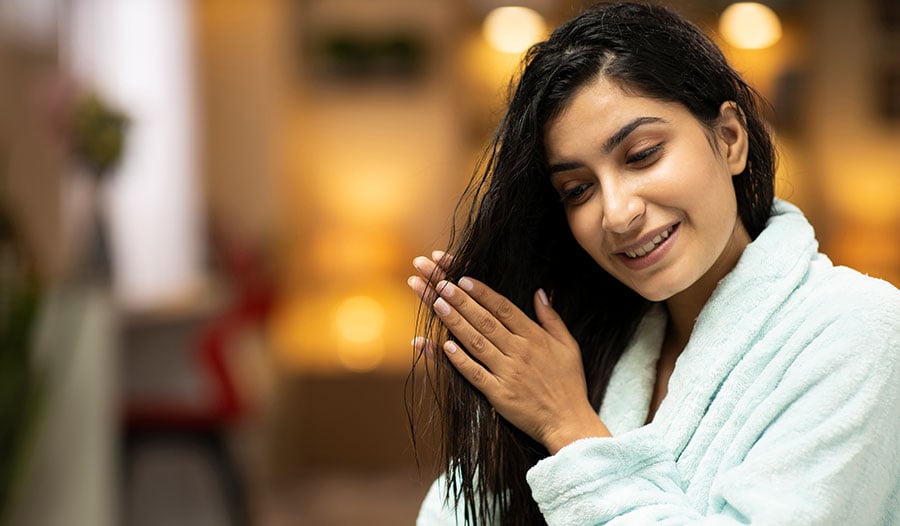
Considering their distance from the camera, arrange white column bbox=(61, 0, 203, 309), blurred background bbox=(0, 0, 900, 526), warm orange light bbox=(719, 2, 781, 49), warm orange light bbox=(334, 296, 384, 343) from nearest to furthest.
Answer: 1. white column bbox=(61, 0, 203, 309)
2. blurred background bbox=(0, 0, 900, 526)
3. warm orange light bbox=(719, 2, 781, 49)
4. warm orange light bbox=(334, 296, 384, 343)

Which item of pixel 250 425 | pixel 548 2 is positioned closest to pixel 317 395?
pixel 250 425

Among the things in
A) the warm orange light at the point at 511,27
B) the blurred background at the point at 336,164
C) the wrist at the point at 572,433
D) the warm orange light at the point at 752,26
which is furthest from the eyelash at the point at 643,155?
the warm orange light at the point at 511,27

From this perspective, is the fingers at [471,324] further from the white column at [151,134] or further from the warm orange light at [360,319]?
the warm orange light at [360,319]

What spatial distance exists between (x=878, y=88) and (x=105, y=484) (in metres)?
4.34

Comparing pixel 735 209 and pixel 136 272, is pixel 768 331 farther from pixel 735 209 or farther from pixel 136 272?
pixel 136 272

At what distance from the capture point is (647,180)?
3.36ft

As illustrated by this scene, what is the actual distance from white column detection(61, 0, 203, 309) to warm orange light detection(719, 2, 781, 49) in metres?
2.66

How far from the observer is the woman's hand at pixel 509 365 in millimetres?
1087

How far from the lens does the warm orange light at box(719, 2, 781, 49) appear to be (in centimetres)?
548

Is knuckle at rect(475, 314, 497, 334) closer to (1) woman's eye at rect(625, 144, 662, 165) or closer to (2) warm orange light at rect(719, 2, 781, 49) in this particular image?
(1) woman's eye at rect(625, 144, 662, 165)

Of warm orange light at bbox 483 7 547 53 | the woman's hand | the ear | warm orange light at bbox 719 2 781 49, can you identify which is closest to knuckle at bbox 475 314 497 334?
the woman's hand

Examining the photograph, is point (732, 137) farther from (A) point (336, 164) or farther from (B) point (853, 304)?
(A) point (336, 164)

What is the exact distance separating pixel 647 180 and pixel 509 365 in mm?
224

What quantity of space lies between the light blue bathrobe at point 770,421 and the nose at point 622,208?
5.1 inches
